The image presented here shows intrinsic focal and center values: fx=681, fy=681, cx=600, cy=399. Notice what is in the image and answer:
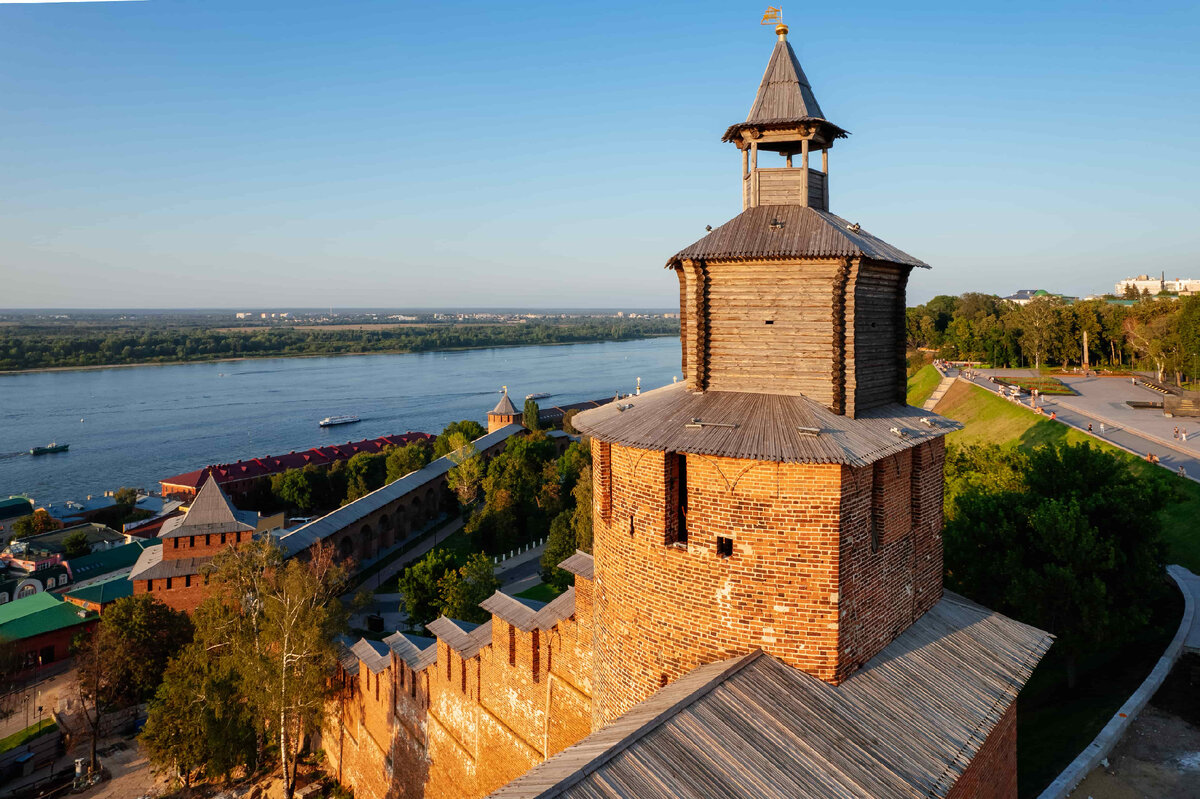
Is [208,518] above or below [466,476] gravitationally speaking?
above

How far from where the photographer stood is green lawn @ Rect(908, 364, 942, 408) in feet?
170

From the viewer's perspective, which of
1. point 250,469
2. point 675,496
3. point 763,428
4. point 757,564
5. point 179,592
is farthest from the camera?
point 250,469

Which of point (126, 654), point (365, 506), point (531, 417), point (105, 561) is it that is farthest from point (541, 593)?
point (531, 417)

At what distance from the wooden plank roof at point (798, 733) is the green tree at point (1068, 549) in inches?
280

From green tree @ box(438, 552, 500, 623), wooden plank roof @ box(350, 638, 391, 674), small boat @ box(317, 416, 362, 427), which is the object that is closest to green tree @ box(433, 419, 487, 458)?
green tree @ box(438, 552, 500, 623)

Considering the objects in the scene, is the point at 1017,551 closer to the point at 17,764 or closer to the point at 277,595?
the point at 277,595

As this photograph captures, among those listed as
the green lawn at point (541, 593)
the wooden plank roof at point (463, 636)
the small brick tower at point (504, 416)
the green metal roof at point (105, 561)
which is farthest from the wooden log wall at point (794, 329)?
the small brick tower at point (504, 416)

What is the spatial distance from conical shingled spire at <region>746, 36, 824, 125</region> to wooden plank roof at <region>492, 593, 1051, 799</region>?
7.20 m

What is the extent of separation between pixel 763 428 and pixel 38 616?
113ft

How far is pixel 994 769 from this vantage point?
8.80 m

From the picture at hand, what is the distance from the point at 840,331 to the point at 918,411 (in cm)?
209

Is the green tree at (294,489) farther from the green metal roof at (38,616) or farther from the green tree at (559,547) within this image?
the green tree at (559,547)

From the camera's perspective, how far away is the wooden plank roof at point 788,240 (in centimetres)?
858

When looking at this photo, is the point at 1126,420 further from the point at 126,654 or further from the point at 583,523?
the point at 126,654
